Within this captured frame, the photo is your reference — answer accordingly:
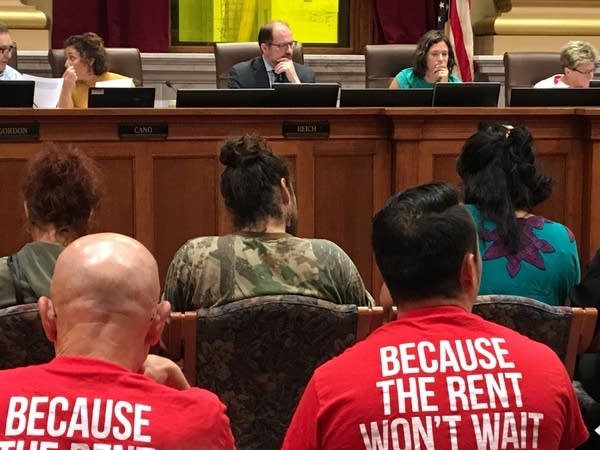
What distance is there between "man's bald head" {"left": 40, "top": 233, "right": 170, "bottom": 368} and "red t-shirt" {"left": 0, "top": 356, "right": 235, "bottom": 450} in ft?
0.14

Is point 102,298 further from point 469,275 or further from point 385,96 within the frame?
point 385,96

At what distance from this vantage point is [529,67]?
6.86 meters

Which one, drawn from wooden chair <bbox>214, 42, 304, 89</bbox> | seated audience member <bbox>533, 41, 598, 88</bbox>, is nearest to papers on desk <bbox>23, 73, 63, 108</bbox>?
wooden chair <bbox>214, 42, 304, 89</bbox>

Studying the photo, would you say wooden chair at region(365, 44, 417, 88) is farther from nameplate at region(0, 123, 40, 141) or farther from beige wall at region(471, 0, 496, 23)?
nameplate at region(0, 123, 40, 141)

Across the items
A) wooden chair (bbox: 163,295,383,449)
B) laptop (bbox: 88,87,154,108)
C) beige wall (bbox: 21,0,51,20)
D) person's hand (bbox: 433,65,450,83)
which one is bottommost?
wooden chair (bbox: 163,295,383,449)

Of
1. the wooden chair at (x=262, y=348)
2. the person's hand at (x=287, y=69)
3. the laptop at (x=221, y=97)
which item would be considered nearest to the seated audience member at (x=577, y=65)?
the person's hand at (x=287, y=69)

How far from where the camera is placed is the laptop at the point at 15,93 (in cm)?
463

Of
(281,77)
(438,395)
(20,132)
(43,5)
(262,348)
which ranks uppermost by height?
(43,5)

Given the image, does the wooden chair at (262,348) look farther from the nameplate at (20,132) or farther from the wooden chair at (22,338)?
the nameplate at (20,132)

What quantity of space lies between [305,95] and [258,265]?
2.13 metres

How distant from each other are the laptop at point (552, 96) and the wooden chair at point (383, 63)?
1774mm

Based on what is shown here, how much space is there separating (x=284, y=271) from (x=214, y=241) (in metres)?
0.22

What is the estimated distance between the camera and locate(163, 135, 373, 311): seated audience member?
283 cm

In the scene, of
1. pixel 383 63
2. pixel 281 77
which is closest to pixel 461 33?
pixel 383 63
